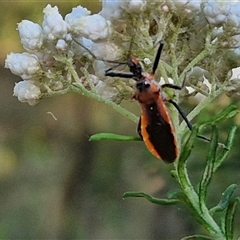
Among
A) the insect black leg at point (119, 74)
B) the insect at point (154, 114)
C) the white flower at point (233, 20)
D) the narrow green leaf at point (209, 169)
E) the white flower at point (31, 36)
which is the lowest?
the narrow green leaf at point (209, 169)

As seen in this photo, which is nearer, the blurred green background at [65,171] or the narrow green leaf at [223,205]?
the narrow green leaf at [223,205]

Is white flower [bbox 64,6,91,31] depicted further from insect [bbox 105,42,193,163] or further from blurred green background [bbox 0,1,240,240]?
blurred green background [bbox 0,1,240,240]

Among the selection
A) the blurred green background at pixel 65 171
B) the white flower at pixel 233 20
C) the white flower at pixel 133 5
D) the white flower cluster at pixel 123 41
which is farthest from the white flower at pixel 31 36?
the blurred green background at pixel 65 171

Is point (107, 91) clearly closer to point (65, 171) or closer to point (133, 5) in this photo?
point (133, 5)

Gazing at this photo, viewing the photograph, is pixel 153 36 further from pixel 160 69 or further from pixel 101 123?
pixel 101 123

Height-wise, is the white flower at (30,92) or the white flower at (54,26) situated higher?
the white flower at (54,26)

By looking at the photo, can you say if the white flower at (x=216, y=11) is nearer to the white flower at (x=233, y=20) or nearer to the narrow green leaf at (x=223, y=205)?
the white flower at (x=233, y=20)
